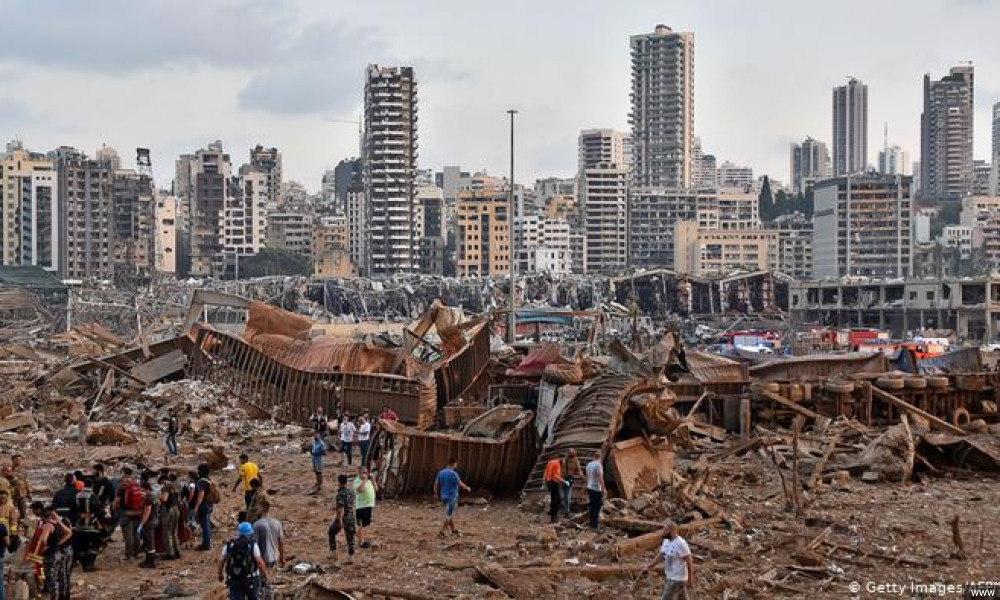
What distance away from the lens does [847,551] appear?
14.5 meters

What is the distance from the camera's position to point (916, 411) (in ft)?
76.7

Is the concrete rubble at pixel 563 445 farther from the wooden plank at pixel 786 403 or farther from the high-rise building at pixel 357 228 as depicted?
the high-rise building at pixel 357 228

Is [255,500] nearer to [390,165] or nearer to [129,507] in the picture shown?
[129,507]

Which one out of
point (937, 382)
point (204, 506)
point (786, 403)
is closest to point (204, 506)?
point (204, 506)

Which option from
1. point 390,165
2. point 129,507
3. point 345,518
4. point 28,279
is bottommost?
point 345,518

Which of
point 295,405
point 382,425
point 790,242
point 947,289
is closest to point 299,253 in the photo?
point 790,242

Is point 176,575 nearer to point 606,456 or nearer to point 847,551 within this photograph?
point 606,456

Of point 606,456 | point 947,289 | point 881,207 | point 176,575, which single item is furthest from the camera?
point 881,207

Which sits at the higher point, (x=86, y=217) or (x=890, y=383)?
(x=86, y=217)

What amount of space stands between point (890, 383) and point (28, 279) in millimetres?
78661

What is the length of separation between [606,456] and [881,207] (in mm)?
137301

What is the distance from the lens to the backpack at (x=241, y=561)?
1066cm

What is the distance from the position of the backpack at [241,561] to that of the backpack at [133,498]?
3351mm

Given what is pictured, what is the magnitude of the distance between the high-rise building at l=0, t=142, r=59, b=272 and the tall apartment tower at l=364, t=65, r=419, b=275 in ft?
110
